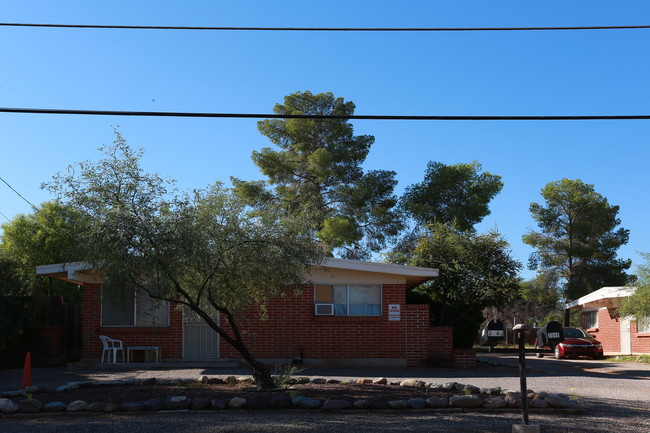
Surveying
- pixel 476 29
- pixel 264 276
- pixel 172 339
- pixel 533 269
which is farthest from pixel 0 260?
pixel 533 269

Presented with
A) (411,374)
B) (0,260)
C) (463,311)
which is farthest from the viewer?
(463,311)

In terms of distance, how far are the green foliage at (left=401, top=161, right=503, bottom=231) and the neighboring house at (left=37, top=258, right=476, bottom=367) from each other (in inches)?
713

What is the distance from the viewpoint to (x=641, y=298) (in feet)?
78.7

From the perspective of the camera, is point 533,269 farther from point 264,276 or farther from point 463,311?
point 264,276

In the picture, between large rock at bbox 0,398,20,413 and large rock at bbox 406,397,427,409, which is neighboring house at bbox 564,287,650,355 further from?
large rock at bbox 0,398,20,413

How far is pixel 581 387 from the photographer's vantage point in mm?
14188

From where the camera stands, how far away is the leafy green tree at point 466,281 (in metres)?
20.1

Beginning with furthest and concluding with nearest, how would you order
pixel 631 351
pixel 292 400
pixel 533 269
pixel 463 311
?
pixel 533 269, pixel 631 351, pixel 463 311, pixel 292 400

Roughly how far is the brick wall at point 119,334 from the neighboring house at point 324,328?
28 millimetres

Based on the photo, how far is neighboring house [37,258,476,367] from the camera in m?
19.0

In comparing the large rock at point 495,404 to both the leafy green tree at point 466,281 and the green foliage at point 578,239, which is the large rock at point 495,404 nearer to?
the leafy green tree at point 466,281

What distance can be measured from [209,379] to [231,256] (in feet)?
11.4

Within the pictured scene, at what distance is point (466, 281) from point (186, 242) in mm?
12046

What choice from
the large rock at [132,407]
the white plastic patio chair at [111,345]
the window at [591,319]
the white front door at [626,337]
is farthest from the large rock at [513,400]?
the window at [591,319]
